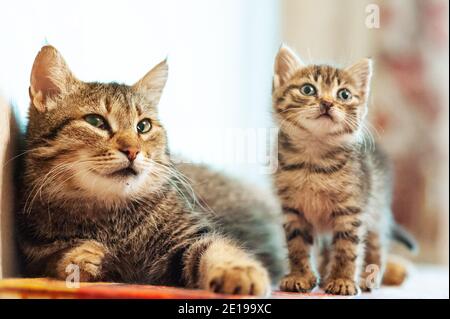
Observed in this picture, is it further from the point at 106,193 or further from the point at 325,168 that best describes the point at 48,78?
the point at 325,168

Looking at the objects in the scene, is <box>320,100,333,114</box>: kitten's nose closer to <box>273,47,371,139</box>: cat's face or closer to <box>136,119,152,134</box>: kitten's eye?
<box>273,47,371,139</box>: cat's face

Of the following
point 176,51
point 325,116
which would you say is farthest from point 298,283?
point 176,51

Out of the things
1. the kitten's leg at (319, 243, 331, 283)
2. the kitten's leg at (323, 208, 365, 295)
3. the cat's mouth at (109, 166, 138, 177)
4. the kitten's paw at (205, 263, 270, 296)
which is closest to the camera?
the kitten's paw at (205, 263, 270, 296)

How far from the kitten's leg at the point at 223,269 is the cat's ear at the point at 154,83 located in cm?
33

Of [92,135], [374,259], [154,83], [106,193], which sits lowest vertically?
[374,259]

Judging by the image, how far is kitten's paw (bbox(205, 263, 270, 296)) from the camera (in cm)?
94

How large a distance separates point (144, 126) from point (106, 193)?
0.52ft

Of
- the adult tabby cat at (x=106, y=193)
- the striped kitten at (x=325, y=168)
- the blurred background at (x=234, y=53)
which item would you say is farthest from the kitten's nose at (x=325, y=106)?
the adult tabby cat at (x=106, y=193)

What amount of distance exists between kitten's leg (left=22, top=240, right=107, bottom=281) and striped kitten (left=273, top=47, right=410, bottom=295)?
393mm

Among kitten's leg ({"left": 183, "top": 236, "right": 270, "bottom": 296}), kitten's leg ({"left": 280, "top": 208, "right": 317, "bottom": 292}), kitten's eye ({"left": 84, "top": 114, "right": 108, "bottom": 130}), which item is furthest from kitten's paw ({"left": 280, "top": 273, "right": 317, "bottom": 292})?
kitten's eye ({"left": 84, "top": 114, "right": 108, "bottom": 130})

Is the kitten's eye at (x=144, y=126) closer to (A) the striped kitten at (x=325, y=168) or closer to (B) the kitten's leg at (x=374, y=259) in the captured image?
(A) the striped kitten at (x=325, y=168)

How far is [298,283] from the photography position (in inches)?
44.2
